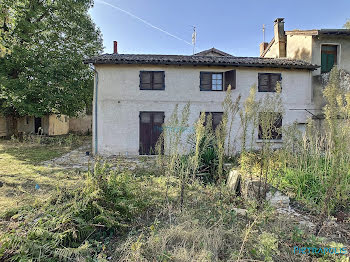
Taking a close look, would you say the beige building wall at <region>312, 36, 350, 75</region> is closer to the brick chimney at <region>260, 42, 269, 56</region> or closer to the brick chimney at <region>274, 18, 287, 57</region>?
the brick chimney at <region>274, 18, 287, 57</region>

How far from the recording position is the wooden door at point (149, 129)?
1056cm

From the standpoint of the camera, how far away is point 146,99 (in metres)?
10.6

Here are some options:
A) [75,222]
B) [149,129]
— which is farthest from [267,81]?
[75,222]

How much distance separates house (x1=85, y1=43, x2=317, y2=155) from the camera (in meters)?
10.4

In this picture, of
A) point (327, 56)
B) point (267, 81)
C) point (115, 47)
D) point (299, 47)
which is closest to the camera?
point (267, 81)

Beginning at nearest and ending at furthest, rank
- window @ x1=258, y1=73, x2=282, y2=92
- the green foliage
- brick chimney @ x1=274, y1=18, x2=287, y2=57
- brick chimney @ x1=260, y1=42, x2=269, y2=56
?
the green foliage < window @ x1=258, y1=73, x2=282, y2=92 < brick chimney @ x1=274, y1=18, x2=287, y2=57 < brick chimney @ x1=260, y1=42, x2=269, y2=56

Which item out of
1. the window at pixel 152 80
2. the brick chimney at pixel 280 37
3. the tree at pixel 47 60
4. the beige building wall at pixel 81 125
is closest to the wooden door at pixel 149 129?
the window at pixel 152 80

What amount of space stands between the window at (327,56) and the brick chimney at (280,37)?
229 cm

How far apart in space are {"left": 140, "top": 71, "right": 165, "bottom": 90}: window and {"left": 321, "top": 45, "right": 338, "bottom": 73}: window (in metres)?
9.93

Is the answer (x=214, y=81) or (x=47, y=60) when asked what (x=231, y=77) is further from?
(x=47, y=60)

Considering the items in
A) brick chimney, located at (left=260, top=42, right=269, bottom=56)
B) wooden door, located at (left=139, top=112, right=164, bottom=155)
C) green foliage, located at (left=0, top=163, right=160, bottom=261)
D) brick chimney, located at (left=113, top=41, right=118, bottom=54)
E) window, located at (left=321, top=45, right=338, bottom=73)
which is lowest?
green foliage, located at (left=0, top=163, right=160, bottom=261)

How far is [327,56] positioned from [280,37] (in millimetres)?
3167

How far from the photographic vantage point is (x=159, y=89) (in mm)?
10680

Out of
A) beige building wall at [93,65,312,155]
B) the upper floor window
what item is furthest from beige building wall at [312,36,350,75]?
the upper floor window
